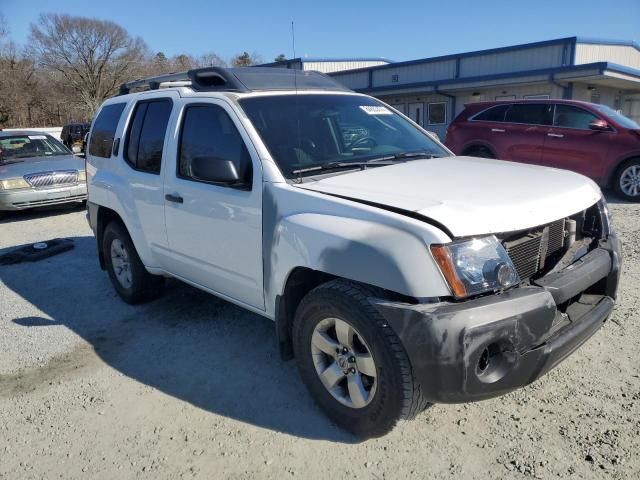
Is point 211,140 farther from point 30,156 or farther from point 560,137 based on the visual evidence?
point 30,156

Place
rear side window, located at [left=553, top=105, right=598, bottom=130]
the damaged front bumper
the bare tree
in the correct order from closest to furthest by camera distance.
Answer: the damaged front bumper
rear side window, located at [left=553, top=105, right=598, bottom=130]
the bare tree

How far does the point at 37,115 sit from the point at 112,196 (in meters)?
52.2

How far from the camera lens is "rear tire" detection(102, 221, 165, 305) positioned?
15.2 ft

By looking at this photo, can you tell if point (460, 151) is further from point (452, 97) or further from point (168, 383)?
point (452, 97)

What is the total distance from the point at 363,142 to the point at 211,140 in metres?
1.08

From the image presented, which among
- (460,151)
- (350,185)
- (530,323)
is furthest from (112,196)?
(460,151)

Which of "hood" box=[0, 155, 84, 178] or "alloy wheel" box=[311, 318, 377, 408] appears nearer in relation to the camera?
"alloy wheel" box=[311, 318, 377, 408]

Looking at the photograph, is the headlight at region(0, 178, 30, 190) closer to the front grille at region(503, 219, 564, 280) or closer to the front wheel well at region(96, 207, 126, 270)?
the front wheel well at region(96, 207, 126, 270)

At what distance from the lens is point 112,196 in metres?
4.65

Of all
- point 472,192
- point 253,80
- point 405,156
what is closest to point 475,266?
point 472,192

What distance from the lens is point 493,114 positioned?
10.2 m

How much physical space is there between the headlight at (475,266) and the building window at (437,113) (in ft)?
75.3

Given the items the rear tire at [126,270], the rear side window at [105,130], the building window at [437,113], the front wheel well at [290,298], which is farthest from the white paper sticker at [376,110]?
the building window at [437,113]

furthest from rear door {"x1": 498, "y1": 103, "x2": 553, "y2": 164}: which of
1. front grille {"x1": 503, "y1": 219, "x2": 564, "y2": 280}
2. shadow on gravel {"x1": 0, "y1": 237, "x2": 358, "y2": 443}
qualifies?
front grille {"x1": 503, "y1": 219, "x2": 564, "y2": 280}
